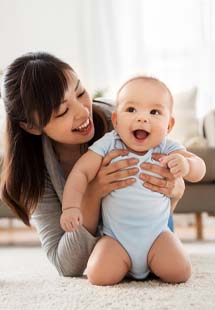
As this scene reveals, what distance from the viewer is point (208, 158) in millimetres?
2834

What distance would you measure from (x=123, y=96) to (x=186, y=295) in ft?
1.58

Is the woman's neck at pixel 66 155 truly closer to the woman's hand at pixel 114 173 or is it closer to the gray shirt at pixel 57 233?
the gray shirt at pixel 57 233

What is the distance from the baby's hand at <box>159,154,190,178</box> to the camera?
1334 mm

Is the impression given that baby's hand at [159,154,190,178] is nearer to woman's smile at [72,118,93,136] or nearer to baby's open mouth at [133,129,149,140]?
baby's open mouth at [133,129,149,140]

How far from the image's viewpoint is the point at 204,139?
10.6 ft

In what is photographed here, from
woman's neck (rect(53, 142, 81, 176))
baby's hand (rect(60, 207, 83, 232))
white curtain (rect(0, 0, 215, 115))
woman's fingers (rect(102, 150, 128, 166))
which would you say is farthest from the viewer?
white curtain (rect(0, 0, 215, 115))

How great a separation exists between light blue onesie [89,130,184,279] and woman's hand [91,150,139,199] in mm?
11

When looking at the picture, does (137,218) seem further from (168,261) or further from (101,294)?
(101,294)

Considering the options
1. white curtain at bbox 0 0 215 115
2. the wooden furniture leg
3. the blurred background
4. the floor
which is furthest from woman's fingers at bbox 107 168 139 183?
white curtain at bbox 0 0 215 115

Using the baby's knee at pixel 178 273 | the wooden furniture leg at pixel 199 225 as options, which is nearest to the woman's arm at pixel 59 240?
the baby's knee at pixel 178 273

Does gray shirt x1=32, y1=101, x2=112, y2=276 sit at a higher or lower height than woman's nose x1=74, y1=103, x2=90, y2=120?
lower

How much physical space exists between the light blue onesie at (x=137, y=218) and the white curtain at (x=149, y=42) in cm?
296

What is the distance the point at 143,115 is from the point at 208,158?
1.53 m

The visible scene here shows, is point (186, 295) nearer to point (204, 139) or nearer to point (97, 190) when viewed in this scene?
point (97, 190)
